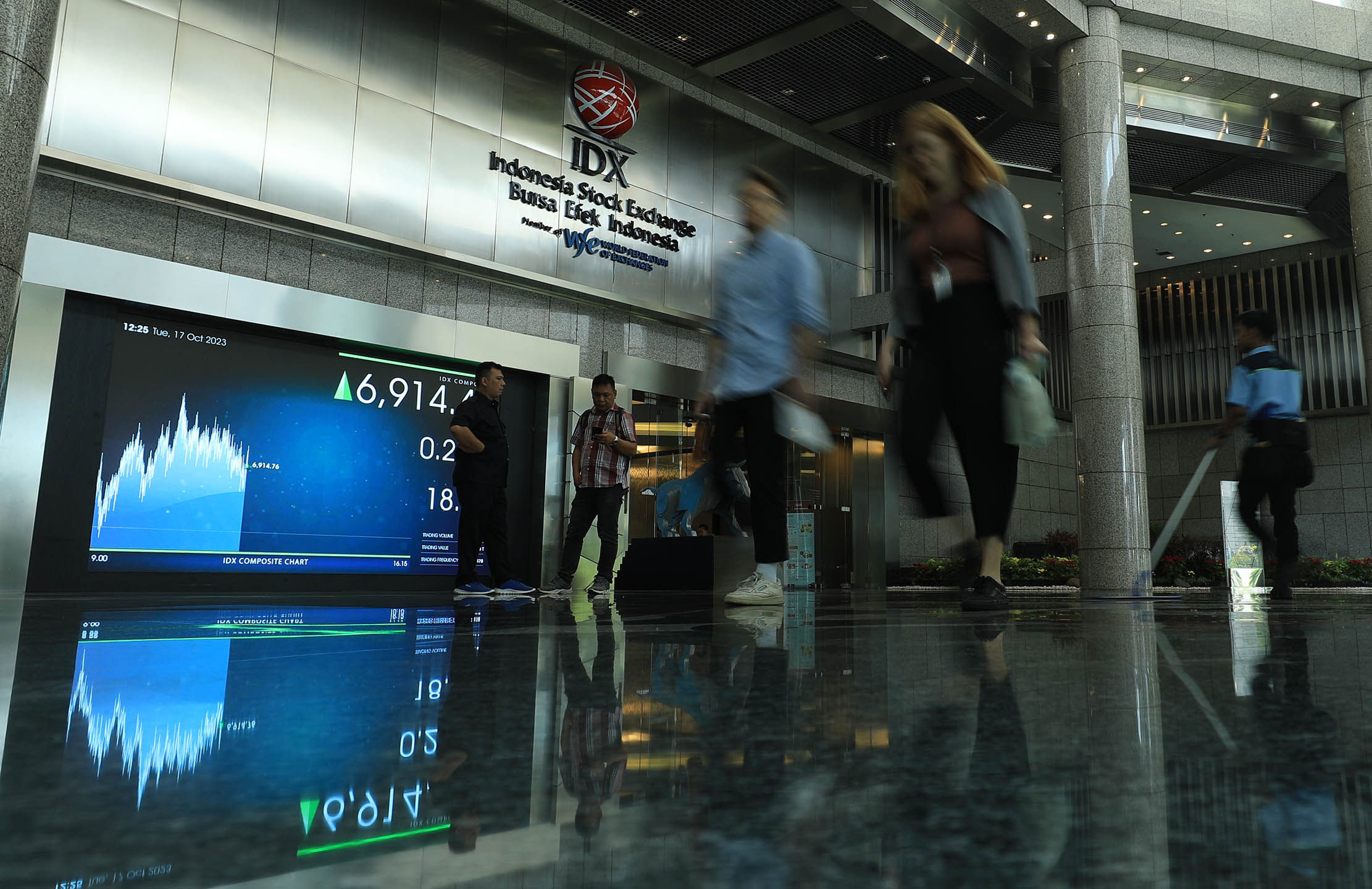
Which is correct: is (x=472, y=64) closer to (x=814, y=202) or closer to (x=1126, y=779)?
(x=814, y=202)

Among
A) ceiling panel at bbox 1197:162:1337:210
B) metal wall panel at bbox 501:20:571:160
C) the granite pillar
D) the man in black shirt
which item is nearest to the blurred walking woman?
the granite pillar

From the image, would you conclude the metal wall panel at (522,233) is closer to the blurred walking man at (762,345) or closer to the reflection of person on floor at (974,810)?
the blurred walking man at (762,345)

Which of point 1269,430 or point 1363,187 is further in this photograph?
point 1363,187

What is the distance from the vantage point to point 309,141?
9.77 meters

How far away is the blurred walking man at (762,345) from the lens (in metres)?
4.28

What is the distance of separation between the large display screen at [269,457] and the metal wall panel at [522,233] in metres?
1.55

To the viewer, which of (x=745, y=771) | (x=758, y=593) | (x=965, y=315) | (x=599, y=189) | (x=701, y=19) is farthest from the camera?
(x=599, y=189)

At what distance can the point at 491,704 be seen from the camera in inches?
44.4

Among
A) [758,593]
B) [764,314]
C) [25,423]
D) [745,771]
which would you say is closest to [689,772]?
[745,771]

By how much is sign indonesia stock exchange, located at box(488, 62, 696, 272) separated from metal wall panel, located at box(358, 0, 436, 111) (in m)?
1.36

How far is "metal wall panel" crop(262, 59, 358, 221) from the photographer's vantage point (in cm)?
952

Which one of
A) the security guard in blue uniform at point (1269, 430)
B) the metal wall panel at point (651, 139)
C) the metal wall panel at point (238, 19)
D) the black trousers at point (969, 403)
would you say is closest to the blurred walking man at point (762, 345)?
the black trousers at point (969, 403)

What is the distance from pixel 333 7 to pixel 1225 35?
1177cm

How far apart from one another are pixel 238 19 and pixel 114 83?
148 centimetres
